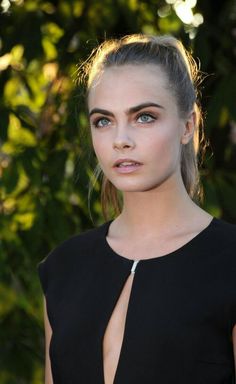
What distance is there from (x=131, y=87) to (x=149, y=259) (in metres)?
0.44

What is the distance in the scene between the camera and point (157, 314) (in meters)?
2.69

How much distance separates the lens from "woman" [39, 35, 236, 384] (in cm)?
263

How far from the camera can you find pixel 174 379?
2.64 m

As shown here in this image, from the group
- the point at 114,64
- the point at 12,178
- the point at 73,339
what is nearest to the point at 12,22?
the point at 12,178

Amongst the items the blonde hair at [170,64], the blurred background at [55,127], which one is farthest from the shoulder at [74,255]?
the blurred background at [55,127]

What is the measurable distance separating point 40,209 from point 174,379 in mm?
1550

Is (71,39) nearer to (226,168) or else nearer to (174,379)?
(226,168)

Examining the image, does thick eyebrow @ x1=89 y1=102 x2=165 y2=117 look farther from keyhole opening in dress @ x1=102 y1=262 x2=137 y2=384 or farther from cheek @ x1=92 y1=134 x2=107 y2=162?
keyhole opening in dress @ x1=102 y1=262 x2=137 y2=384

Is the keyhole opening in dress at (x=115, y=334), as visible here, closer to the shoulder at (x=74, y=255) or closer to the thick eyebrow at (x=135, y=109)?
the shoulder at (x=74, y=255)

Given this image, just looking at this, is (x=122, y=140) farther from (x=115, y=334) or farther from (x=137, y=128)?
(x=115, y=334)

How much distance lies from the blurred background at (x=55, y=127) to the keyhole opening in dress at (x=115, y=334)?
1.02 metres

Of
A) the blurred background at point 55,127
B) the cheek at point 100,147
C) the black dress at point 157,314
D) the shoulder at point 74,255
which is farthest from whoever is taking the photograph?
the blurred background at point 55,127

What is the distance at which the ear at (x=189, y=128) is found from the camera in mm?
2812

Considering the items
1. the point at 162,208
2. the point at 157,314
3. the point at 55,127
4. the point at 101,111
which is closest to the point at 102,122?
the point at 101,111
